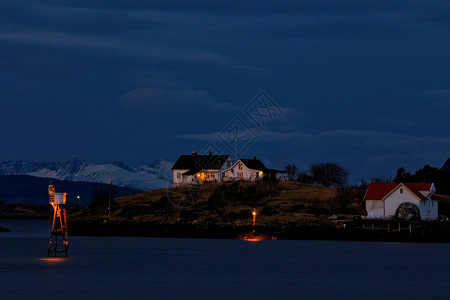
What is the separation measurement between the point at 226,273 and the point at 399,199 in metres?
68.0

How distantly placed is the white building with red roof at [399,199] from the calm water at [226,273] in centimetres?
2717

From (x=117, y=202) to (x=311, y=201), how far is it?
40860 mm

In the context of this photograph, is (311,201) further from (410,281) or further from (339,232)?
(410,281)

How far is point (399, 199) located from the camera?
131 meters

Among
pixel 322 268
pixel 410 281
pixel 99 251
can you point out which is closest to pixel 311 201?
pixel 99 251

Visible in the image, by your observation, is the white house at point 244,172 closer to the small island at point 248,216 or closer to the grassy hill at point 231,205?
the small island at point 248,216

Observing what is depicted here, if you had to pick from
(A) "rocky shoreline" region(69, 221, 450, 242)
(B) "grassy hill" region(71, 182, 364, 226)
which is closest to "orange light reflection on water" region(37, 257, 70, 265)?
(A) "rocky shoreline" region(69, 221, 450, 242)

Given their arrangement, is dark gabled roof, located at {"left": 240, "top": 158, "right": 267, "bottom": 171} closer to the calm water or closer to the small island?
the small island

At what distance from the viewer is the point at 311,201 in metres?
158

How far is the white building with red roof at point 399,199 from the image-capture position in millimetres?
130750

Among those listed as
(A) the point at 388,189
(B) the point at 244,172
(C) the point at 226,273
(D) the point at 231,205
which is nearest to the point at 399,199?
(A) the point at 388,189

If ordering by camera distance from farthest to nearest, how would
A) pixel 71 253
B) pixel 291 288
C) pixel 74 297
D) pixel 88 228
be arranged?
pixel 88 228
pixel 71 253
pixel 291 288
pixel 74 297

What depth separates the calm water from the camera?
173 feet

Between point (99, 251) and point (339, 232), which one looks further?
point (339, 232)
